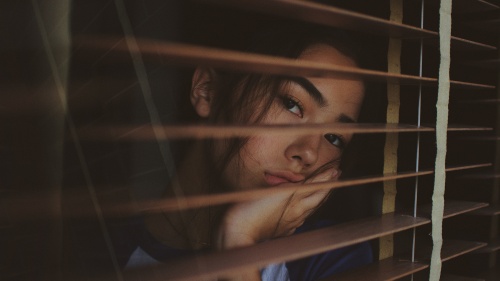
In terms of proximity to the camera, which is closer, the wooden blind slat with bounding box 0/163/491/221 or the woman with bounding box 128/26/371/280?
the wooden blind slat with bounding box 0/163/491/221

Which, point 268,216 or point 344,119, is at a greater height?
point 344,119

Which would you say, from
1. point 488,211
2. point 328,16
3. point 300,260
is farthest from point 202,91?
point 488,211

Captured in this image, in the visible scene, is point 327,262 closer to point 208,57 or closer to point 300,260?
point 300,260

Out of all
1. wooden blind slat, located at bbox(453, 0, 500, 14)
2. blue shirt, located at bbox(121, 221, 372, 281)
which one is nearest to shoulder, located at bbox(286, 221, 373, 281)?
blue shirt, located at bbox(121, 221, 372, 281)

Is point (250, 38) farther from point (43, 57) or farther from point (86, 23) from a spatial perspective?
point (43, 57)

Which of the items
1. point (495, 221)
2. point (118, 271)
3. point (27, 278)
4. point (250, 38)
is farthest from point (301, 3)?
point (495, 221)

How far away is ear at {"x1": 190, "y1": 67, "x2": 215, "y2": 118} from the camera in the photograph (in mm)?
1239

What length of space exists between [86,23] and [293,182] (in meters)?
0.56

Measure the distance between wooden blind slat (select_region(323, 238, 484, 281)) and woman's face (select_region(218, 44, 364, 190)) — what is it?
0.88 ft

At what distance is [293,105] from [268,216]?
26cm

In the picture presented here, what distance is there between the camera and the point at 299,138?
1276 mm

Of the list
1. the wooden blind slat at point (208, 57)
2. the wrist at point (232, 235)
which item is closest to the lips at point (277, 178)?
the wrist at point (232, 235)

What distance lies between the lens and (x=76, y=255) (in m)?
1.05

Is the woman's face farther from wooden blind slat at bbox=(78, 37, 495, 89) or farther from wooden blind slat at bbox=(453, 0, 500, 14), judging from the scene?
wooden blind slat at bbox=(453, 0, 500, 14)
